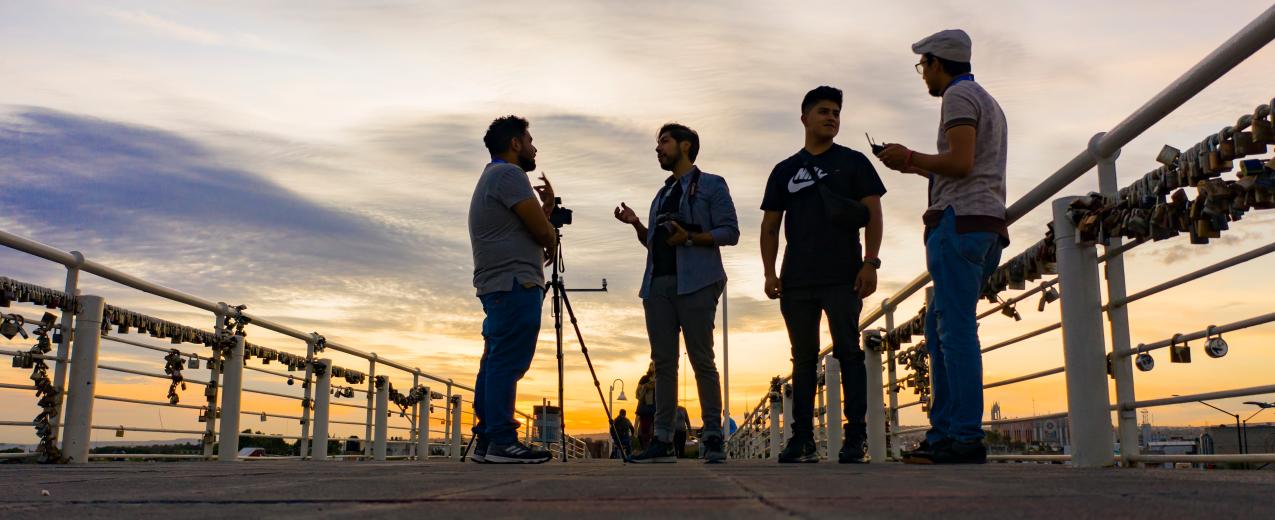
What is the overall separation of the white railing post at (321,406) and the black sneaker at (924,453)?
5168 millimetres

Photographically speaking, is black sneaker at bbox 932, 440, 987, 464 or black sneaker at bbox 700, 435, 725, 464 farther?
black sneaker at bbox 700, 435, 725, 464

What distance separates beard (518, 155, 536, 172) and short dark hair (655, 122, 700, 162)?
0.67 m

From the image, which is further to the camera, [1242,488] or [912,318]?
[912,318]

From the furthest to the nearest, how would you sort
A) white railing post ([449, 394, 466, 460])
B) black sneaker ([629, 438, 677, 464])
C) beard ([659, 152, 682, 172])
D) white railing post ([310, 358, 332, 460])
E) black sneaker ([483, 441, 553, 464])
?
white railing post ([449, 394, 466, 460])
white railing post ([310, 358, 332, 460])
beard ([659, 152, 682, 172])
black sneaker ([629, 438, 677, 464])
black sneaker ([483, 441, 553, 464])

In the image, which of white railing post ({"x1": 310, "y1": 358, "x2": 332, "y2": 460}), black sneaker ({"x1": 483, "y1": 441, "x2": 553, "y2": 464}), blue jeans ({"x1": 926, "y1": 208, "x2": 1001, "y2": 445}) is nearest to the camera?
blue jeans ({"x1": 926, "y1": 208, "x2": 1001, "y2": 445})

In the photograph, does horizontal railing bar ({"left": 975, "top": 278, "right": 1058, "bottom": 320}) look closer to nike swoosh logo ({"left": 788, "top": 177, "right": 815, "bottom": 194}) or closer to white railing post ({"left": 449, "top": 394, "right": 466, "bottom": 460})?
nike swoosh logo ({"left": 788, "top": 177, "right": 815, "bottom": 194})

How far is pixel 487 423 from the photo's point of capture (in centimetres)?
344

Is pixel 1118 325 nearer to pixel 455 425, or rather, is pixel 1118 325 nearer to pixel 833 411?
pixel 833 411

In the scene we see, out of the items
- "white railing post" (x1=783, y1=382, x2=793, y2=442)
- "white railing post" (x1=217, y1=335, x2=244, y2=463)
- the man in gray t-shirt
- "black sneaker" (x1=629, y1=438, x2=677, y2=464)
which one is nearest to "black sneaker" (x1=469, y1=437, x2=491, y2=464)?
the man in gray t-shirt

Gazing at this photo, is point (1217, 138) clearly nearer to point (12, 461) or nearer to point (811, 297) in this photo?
point (811, 297)

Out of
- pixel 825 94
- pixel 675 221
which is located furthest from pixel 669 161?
pixel 825 94

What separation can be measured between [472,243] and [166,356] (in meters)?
2.59

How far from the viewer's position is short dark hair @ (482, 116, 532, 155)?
153 inches

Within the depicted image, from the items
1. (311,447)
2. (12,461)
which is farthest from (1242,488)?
(311,447)
